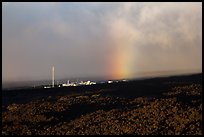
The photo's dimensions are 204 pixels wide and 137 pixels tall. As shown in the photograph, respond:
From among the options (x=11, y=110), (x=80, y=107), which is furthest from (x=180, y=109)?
(x=11, y=110)

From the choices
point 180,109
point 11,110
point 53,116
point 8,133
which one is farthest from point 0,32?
point 180,109

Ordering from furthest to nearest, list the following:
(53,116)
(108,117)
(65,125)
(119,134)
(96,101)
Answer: (96,101)
(53,116)
(108,117)
(65,125)
(119,134)

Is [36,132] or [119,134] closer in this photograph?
[119,134]

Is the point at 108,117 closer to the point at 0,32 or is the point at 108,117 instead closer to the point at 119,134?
the point at 119,134

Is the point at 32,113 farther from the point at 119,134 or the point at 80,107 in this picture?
the point at 119,134

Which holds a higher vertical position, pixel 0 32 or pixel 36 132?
pixel 0 32

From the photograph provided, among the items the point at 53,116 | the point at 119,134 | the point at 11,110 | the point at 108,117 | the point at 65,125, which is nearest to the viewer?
the point at 119,134
